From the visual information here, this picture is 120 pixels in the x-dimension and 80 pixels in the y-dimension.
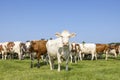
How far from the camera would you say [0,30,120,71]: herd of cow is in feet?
73.0

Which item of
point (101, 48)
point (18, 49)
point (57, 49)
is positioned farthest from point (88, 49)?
point (57, 49)

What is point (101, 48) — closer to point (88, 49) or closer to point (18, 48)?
point (88, 49)

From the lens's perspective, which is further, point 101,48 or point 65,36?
point 101,48

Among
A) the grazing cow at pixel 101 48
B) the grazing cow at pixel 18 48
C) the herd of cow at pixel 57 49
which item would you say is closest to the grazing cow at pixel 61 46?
the herd of cow at pixel 57 49

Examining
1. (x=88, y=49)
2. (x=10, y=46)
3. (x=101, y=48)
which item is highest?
(x=10, y=46)

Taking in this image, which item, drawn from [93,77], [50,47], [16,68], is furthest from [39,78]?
[16,68]

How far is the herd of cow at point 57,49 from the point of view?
2225cm

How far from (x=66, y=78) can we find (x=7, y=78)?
13.9ft

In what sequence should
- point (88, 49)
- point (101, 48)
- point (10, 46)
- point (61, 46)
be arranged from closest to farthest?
point (61, 46), point (10, 46), point (88, 49), point (101, 48)

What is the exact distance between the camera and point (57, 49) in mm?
22734

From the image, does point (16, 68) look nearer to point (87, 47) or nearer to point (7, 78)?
point (7, 78)

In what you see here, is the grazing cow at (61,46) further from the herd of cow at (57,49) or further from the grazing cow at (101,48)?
the grazing cow at (101,48)

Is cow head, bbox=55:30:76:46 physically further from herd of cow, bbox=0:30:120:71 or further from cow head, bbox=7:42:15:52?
cow head, bbox=7:42:15:52

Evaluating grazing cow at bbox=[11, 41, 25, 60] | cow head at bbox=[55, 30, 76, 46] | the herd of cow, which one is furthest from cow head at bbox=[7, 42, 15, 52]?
cow head at bbox=[55, 30, 76, 46]
